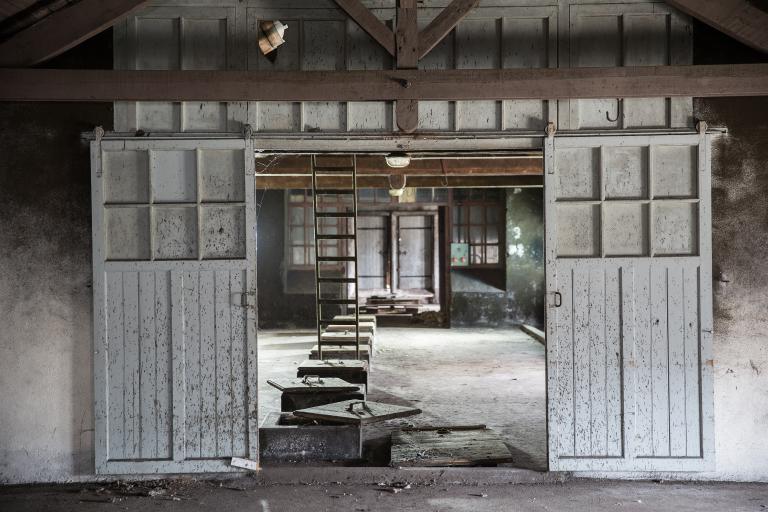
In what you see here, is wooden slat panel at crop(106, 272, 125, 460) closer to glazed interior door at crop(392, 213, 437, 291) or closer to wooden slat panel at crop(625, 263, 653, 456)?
wooden slat panel at crop(625, 263, 653, 456)

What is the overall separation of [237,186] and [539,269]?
32.8ft

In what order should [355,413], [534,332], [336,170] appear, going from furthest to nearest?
[534,332] → [336,170] → [355,413]

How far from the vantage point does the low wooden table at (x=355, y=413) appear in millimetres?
5238

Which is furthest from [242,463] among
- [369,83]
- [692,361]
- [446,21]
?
[446,21]

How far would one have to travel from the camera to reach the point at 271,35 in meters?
4.61

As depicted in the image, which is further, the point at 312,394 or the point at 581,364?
the point at 312,394

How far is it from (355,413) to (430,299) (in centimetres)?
1041

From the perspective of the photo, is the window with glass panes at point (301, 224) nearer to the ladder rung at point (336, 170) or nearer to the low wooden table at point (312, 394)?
the ladder rung at point (336, 170)

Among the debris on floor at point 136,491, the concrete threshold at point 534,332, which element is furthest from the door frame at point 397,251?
the debris on floor at point 136,491

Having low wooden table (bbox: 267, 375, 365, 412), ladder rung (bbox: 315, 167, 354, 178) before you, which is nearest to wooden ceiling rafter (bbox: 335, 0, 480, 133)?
low wooden table (bbox: 267, 375, 365, 412)

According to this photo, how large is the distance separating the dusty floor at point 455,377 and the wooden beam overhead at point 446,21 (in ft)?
10.3

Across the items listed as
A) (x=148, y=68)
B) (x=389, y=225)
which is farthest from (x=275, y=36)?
A: (x=389, y=225)

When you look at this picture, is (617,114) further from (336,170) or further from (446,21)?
(336,170)

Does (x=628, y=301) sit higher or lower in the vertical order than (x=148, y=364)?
higher
